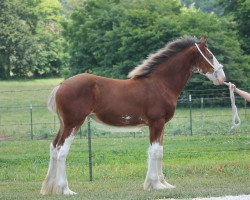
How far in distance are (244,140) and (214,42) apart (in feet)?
57.0

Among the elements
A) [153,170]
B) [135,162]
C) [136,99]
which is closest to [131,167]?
[135,162]

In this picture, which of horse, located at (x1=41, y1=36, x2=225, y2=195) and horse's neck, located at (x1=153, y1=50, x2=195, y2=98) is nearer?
horse, located at (x1=41, y1=36, x2=225, y2=195)

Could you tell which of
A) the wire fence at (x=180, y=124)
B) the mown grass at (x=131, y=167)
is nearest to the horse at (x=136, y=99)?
the mown grass at (x=131, y=167)

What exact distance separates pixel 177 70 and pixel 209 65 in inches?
23.7

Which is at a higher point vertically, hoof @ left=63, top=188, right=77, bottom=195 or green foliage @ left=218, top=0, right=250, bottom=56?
hoof @ left=63, top=188, right=77, bottom=195

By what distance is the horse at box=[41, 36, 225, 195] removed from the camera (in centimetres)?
1163

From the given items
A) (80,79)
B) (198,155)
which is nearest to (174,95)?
(80,79)

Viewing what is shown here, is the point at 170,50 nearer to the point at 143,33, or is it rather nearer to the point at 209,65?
the point at 209,65

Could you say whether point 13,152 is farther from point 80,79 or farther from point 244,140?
point 80,79

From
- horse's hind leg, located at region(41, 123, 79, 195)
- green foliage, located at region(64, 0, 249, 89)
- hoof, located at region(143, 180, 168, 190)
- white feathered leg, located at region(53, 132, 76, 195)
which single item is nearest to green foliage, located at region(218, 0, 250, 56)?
green foliage, located at region(64, 0, 249, 89)

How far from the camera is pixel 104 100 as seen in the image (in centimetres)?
1187

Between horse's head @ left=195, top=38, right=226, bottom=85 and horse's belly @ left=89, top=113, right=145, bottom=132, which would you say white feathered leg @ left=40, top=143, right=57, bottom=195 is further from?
horse's head @ left=195, top=38, right=226, bottom=85

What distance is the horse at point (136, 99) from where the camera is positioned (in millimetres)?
11633

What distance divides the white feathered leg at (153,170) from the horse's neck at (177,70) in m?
1.16
